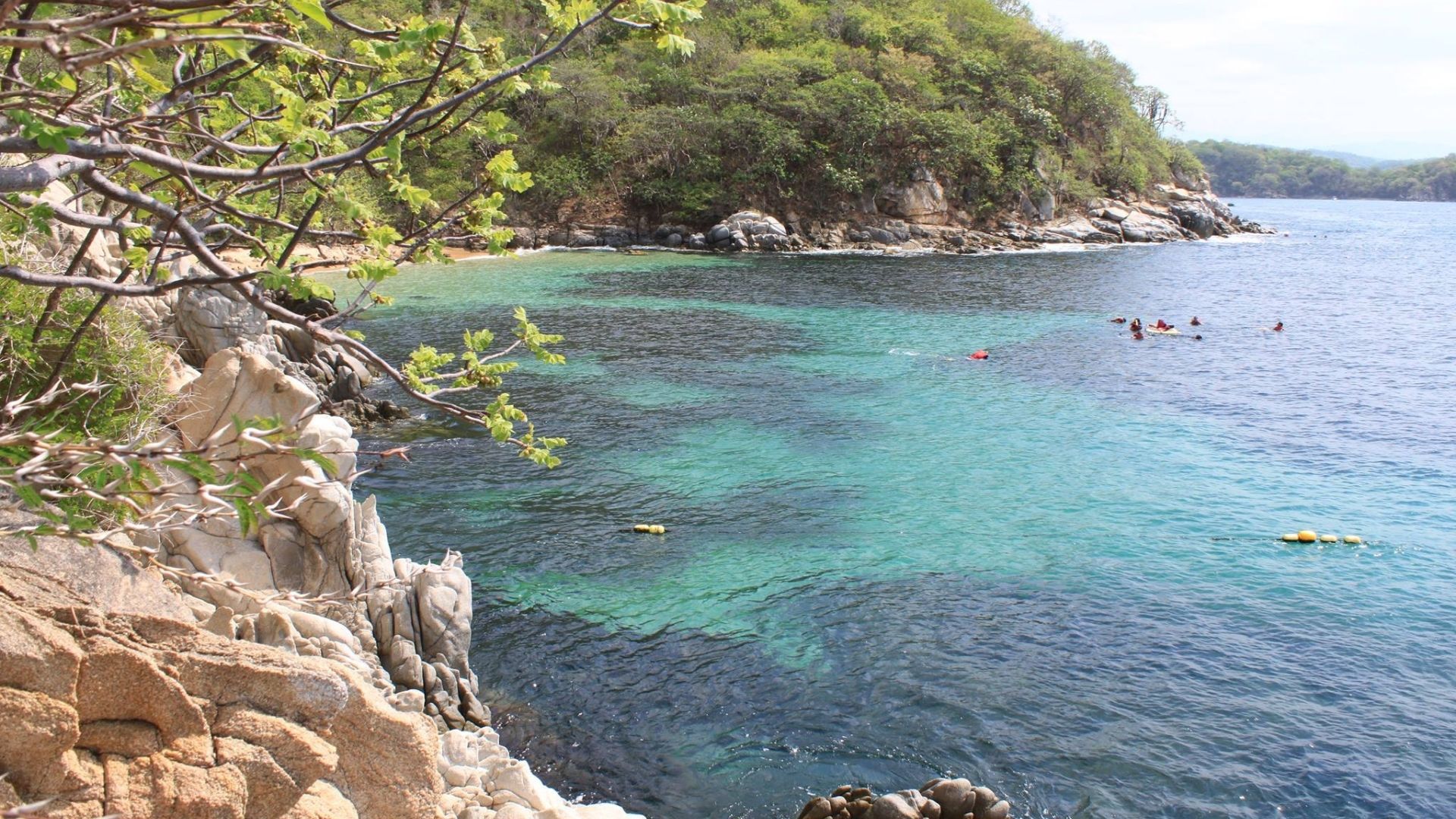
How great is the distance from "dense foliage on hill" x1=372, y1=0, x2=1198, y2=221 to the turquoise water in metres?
33.9

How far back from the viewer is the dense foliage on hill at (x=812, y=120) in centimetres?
6519

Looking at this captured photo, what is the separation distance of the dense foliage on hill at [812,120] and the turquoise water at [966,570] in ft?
111

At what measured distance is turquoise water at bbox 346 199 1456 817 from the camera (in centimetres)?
1082

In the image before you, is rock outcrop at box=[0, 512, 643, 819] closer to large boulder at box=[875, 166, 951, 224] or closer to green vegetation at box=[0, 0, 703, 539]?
green vegetation at box=[0, 0, 703, 539]

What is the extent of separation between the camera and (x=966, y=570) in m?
15.6

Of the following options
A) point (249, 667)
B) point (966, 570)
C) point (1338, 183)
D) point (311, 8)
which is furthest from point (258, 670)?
point (1338, 183)

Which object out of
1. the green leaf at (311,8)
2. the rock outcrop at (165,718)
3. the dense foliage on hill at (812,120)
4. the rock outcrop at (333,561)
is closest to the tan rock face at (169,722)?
the rock outcrop at (165,718)

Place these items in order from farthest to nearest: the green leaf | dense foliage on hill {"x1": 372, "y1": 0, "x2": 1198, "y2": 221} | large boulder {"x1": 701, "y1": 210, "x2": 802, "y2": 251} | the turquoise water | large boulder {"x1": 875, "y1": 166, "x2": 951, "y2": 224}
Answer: large boulder {"x1": 875, "y1": 166, "x2": 951, "y2": 224}, dense foliage on hill {"x1": 372, "y1": 0, "x2": 1198, "y2": 221}, large boulder {"x1": 701, "y1": 210, "x2": 802, "y2": 251}, the turquoise water, the green leaf

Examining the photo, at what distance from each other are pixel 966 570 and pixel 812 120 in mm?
55212

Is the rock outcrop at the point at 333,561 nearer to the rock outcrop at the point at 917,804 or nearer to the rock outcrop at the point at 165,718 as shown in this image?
the rock outcrop at the point at 165,718

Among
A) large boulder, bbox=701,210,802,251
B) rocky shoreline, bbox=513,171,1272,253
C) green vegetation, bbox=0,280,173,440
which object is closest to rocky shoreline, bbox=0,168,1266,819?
green vegetation, bbox=0,280,173,440

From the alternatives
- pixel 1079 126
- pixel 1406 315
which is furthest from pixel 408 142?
pixel 1079 126

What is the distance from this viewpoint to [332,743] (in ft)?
21.6

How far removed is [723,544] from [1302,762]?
8.37 metres
